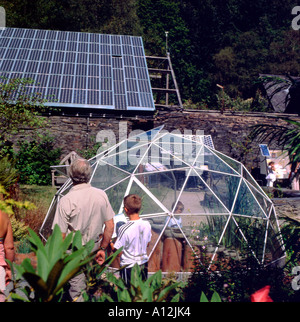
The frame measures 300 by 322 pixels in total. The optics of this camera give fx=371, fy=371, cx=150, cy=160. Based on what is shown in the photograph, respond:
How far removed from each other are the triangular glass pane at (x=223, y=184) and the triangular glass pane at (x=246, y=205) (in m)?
0.11

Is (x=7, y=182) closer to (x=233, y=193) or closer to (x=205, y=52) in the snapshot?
(x=233, y=193)

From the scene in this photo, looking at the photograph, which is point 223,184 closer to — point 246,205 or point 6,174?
point 246,205

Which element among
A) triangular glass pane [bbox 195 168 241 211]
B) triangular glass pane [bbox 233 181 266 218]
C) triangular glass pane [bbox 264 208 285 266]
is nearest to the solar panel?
triangular glass pane [bbox 195 168 241 211]

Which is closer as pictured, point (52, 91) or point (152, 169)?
point (152, 169)

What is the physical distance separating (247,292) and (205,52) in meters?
38.8

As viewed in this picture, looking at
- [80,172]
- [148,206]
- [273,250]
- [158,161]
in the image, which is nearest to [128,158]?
[158,161]

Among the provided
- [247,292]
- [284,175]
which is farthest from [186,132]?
[247,292]

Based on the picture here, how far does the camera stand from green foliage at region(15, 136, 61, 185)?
45.1 ft

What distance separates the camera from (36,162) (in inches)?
542

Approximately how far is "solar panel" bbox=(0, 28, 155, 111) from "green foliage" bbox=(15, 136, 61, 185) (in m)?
1.81

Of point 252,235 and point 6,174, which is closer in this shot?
point 252,235

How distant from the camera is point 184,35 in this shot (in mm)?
39969

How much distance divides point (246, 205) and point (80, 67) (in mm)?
11290

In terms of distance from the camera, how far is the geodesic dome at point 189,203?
18.2 ft
